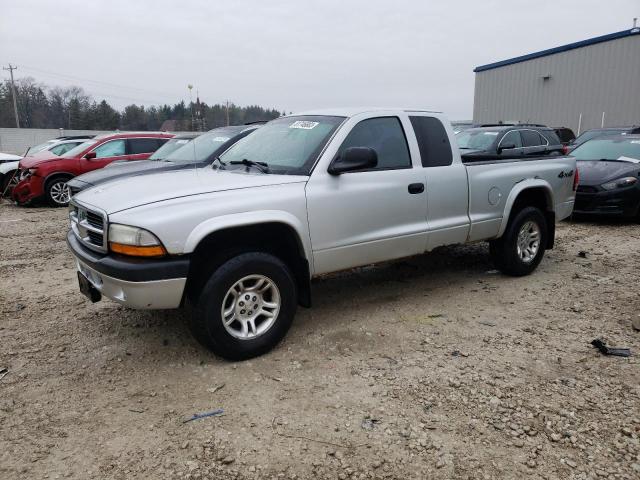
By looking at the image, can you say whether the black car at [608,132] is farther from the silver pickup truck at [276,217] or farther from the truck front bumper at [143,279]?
the truck front bumper at [143,279]

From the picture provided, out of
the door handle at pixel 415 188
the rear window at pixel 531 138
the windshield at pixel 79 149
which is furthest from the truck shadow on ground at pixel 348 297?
the windshield at pixel 79 149

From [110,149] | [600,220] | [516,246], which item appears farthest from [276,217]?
[110,149]

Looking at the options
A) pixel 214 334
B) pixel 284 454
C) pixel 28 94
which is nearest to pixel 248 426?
pixel 284 454

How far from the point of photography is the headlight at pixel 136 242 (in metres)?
3.08

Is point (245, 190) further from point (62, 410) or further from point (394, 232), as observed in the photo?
point (62, 410)

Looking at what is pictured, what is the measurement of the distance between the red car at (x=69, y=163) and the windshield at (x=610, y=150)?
31.1ft

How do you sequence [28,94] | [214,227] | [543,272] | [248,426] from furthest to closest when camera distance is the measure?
[28,94] → [543,272] → [214,227] → [248,426]

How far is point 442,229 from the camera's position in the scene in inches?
183

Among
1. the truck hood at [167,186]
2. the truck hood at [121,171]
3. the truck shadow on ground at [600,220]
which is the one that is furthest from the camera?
the truck shadow on ground at [600,220]

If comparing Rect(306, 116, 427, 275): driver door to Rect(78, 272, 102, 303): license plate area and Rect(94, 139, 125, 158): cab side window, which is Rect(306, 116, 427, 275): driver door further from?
Rect(94, 139, 125, 158): cab side window

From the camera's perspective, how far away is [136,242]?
309 cm

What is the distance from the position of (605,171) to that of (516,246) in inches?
186

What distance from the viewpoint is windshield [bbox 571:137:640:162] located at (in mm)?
9445

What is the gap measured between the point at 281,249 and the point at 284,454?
162cm
